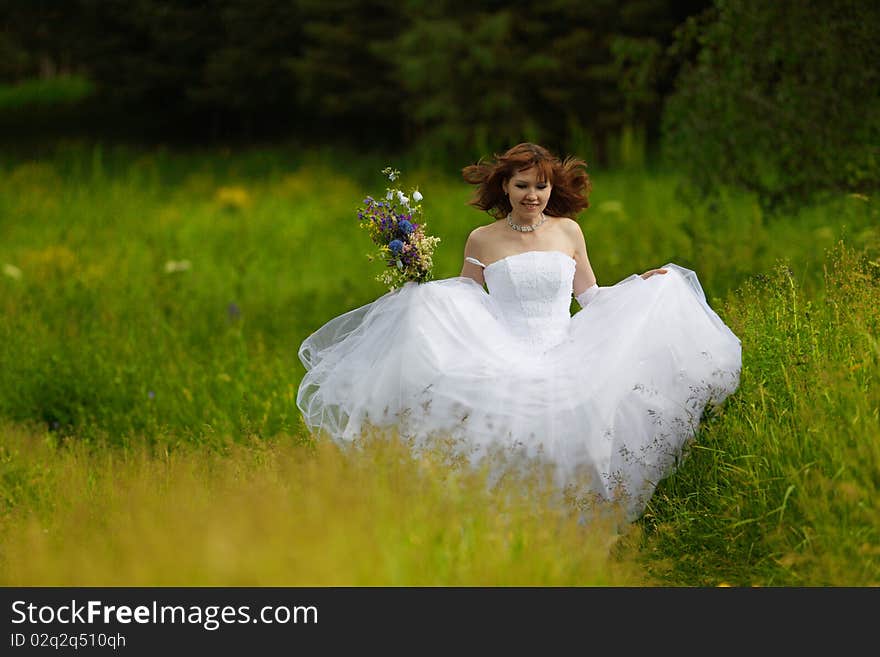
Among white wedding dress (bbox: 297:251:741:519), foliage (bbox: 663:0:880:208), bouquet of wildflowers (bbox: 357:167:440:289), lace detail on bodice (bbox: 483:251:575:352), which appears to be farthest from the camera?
foliage (bbox: 663:0:880:208)

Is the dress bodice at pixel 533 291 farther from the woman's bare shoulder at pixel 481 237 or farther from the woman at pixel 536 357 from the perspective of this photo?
the woman's bare shoulder at pixel 481 237

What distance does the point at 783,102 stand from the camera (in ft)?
27.7

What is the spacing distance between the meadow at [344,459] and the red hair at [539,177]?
1.05 metres

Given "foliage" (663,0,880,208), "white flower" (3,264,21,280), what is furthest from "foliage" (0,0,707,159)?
"white flower" (3,264,21,280)

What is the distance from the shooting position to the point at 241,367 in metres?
7.38

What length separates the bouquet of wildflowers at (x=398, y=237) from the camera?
4914 millimetres

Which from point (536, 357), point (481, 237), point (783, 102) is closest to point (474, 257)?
point (481, 237)

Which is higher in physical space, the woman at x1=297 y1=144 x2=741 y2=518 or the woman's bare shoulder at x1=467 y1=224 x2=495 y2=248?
the woman's bare shoulder at x1=467 y1=224 x2=495 y2=248

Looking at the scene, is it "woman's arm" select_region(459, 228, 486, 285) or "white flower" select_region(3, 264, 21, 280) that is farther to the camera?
"white flower" select_region(3, 264, 21, 280)

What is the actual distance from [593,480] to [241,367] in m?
3.49

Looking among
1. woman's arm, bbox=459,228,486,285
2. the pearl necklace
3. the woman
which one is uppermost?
the pearl necklace

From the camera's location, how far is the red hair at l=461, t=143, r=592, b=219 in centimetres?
503

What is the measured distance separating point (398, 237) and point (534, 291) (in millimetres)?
683

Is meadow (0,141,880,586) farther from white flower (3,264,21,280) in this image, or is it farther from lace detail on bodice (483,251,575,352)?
lace detail on bodice (483,251,575,352)
